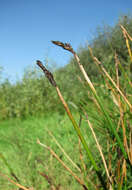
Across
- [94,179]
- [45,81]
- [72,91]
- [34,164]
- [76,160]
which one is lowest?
[94,179]

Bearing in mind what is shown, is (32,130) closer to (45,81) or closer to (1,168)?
(1,168)

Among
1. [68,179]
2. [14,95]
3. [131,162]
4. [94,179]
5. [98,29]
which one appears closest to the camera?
[131,162]

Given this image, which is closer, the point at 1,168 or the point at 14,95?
the point at 1,168

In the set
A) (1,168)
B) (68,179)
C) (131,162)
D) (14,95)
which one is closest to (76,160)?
(68,179)

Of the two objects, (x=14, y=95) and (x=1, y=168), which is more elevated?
(x=14, y=95)

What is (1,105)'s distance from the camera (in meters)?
8.21

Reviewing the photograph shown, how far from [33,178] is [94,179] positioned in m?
0.60

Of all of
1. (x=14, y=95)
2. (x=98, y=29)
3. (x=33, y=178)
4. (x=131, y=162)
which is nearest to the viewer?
(x=131, y=162)

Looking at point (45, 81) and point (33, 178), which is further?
point (33, 178)

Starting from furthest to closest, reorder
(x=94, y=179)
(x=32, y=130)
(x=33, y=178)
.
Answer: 1. (x=32, y=130)
2. (x=33, y=178)
3. (x=94, y=179)

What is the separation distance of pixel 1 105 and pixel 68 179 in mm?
7234

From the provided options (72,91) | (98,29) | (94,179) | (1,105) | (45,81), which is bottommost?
(94,179)

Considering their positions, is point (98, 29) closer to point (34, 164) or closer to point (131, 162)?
point (34, 164)

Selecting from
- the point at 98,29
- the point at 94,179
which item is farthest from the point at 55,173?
the point at 98,29
